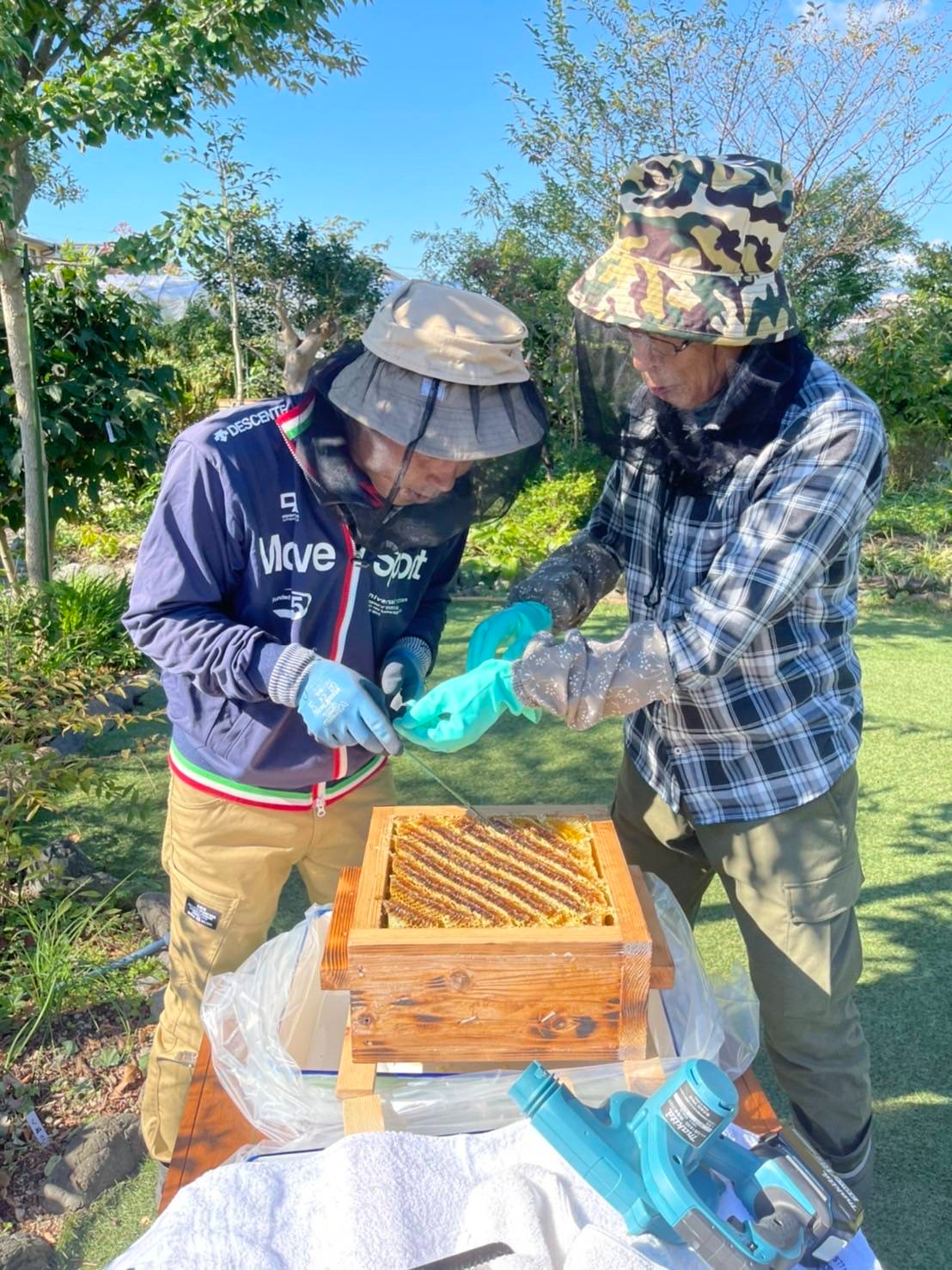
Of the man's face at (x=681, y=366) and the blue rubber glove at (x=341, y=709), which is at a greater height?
the man's face at (x=681, y=366)

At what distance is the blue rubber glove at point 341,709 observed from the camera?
1740 millimetres

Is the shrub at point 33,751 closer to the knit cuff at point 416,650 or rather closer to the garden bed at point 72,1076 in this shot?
the garden bed at point 72,1076

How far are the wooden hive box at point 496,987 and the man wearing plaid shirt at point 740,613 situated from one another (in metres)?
0.47

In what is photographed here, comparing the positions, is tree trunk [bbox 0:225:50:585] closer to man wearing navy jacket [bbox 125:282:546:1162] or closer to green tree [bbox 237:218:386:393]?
man wearing navy jacket [bbox 125:282:546:1162]

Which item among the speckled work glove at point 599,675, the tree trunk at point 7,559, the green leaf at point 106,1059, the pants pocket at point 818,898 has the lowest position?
the green leaf at point 106,1059

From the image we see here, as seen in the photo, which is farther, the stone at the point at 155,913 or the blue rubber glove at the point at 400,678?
the stone at the point at 155,913

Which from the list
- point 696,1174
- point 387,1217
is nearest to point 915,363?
point 696,1174

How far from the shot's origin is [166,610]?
1831mm

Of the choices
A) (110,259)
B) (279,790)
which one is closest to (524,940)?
(279,790)

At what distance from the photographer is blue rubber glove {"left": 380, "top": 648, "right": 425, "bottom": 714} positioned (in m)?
1.97

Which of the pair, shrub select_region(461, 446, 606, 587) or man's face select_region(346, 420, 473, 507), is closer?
man's face select_region(346, 420, 473, 507)

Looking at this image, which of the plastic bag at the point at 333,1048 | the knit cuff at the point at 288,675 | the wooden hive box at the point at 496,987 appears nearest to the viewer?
the wooden hive box at the point at 496,987

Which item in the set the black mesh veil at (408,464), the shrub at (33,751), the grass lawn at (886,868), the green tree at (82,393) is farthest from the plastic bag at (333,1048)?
the green tree at (82,393)

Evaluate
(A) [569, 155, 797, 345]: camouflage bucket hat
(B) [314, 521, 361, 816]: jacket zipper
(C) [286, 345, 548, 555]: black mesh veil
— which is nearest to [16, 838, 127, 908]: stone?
(B) [314, 521, 361, 816]: jacket zipper
